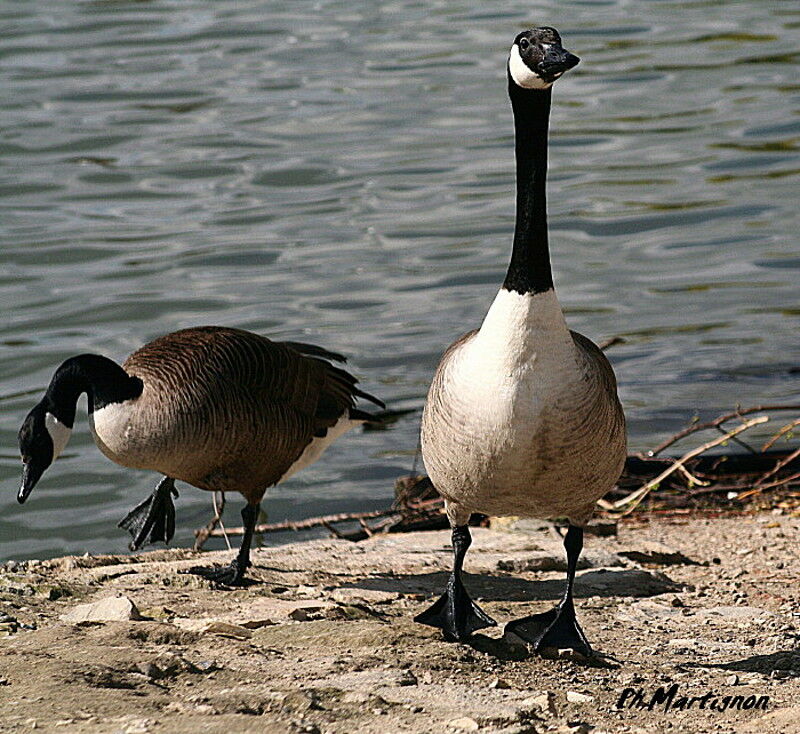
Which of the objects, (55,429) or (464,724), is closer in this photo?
(464,724)

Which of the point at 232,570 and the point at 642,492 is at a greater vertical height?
the point at 232,570

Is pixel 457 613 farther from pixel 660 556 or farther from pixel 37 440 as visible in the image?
pixel 37 440

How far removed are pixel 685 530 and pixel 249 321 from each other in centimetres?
515

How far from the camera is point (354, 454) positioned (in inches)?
363

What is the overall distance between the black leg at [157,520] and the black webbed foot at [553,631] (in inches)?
103

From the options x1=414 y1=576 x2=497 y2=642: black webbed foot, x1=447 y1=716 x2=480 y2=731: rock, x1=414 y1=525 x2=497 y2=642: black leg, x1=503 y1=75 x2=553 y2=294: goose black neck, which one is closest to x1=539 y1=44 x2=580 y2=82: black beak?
x1=503 y1=75 x2=553 y2=294: goose black neck

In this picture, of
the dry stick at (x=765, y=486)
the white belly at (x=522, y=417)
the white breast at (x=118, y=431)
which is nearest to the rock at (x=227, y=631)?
the white belly at (x=522, y=417)

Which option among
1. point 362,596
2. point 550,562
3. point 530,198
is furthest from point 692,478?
point 530,198

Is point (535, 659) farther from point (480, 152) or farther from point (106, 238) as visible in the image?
point (480, 152)

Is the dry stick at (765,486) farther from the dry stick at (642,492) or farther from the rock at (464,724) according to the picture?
the rock at (464,724)

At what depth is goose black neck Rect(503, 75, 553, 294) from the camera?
14.5 feet

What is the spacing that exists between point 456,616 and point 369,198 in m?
10.3

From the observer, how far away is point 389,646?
4426mm
